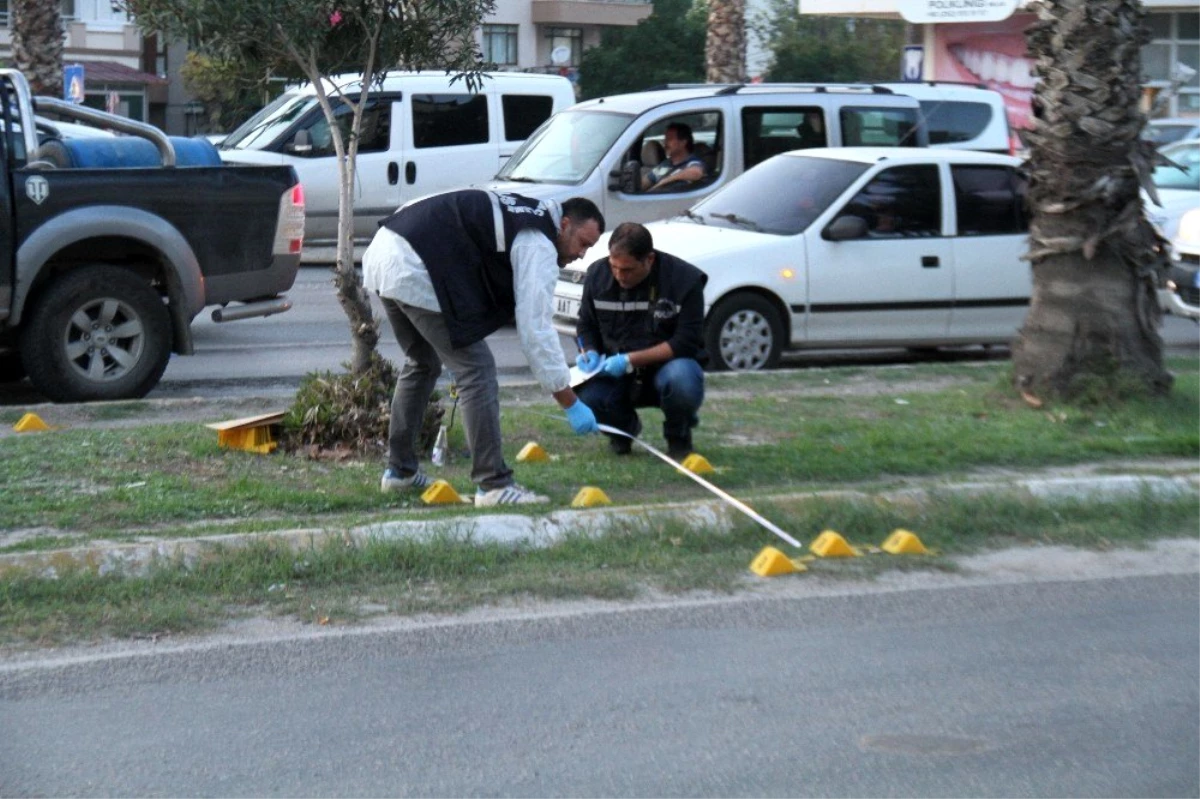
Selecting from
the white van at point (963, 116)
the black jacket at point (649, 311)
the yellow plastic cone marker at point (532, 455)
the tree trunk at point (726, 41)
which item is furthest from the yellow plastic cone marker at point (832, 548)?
the tree trunk at point (726, 41)

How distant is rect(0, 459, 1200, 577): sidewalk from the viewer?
5.96 m

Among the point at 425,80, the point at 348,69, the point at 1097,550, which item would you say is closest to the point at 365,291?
the point at 348,69

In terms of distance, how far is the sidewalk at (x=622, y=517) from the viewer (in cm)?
596

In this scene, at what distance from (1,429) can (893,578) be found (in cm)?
499

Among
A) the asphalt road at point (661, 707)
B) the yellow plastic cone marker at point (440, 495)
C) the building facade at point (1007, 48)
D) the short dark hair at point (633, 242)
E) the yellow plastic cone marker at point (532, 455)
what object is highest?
the building facade at point (1007, 48)

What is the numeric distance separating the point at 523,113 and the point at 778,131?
18.7 feet

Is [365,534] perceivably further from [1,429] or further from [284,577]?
[1,429]

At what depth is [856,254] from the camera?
11484 mm

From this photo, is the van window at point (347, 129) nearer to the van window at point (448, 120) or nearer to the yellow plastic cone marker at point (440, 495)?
the van window at point (448, 120)

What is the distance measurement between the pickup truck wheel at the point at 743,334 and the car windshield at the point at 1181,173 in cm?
647

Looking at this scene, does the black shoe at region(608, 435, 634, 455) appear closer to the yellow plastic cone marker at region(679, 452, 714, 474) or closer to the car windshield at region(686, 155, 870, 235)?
the yellow plastic cone marker at region(679, 452, 714, 474)

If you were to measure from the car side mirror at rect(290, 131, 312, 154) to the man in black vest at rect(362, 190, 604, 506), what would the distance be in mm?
11239

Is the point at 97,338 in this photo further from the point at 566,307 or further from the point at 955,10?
the point at 955,10

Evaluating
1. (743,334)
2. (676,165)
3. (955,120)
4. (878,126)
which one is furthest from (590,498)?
(955,120)
